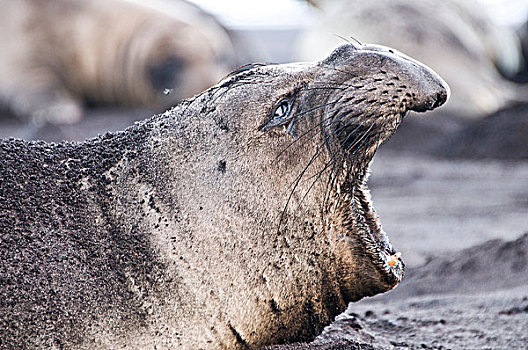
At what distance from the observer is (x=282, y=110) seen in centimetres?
231

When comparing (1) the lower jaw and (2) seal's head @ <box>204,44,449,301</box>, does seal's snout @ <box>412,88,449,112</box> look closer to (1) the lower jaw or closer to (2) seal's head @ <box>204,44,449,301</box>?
(2) seal's head @ <box>204,44,449,301</box>

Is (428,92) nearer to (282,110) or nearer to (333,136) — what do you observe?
(333,136)

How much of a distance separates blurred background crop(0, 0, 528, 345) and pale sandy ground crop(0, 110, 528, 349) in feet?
→ 0.15

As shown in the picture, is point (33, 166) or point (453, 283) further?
point (453, 283)

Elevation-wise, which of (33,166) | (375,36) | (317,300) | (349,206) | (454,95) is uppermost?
(375,36)

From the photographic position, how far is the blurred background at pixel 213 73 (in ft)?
22.3

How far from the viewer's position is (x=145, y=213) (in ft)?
7.04

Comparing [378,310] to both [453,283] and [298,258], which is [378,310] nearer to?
[453,283]

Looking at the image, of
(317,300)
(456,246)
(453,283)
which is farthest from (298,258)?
(456,246)

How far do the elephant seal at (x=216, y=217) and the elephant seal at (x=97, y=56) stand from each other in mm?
5686

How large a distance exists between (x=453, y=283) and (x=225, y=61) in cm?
540

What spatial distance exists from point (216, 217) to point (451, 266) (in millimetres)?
1940

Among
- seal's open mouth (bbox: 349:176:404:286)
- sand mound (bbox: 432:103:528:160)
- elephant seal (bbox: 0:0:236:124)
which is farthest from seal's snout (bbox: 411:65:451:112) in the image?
elephant seal (bbox: 0:0:236:124)

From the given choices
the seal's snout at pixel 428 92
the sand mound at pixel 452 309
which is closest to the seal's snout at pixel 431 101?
the seal's snout at pixel 428 92
